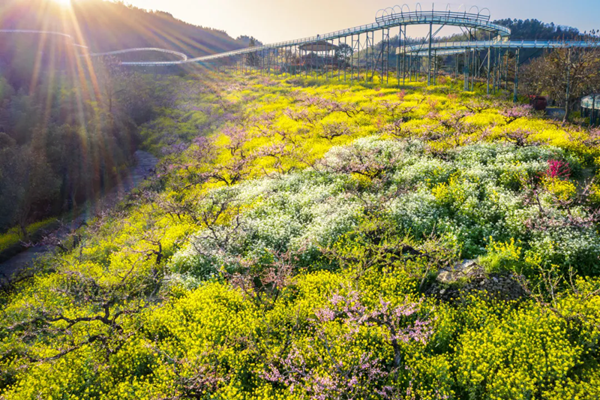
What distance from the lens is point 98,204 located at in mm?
24953

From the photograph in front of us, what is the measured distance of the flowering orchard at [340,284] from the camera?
7.56m

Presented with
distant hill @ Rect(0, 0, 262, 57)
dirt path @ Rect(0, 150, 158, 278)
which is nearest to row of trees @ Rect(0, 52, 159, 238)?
dirt path @ Rect(0, 150, 158, 278)

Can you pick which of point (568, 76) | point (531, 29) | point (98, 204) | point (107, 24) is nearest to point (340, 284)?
point (98, 204)

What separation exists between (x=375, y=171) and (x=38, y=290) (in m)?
15.5

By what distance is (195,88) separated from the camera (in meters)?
65.5

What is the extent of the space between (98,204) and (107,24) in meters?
155

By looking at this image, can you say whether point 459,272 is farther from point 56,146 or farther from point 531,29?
point 531,29

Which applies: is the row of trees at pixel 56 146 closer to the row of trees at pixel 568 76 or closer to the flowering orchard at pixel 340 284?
the flowering orchard at pixel 340 284

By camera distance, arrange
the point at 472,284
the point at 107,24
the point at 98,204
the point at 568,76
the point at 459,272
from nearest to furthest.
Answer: the point at 472,284
the point at 459,272
the point at 568,76
the point at 98,204
the point at 107,24

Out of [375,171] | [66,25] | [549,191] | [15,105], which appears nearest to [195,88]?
[15,105]

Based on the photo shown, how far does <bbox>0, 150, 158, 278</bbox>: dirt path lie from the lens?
58.2 ft

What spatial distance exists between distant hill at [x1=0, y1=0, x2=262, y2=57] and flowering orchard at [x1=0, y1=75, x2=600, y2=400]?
91.9 metres

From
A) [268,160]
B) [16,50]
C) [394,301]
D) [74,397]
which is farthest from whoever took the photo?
[16,50]

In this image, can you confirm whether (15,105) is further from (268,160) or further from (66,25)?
(66,25)
